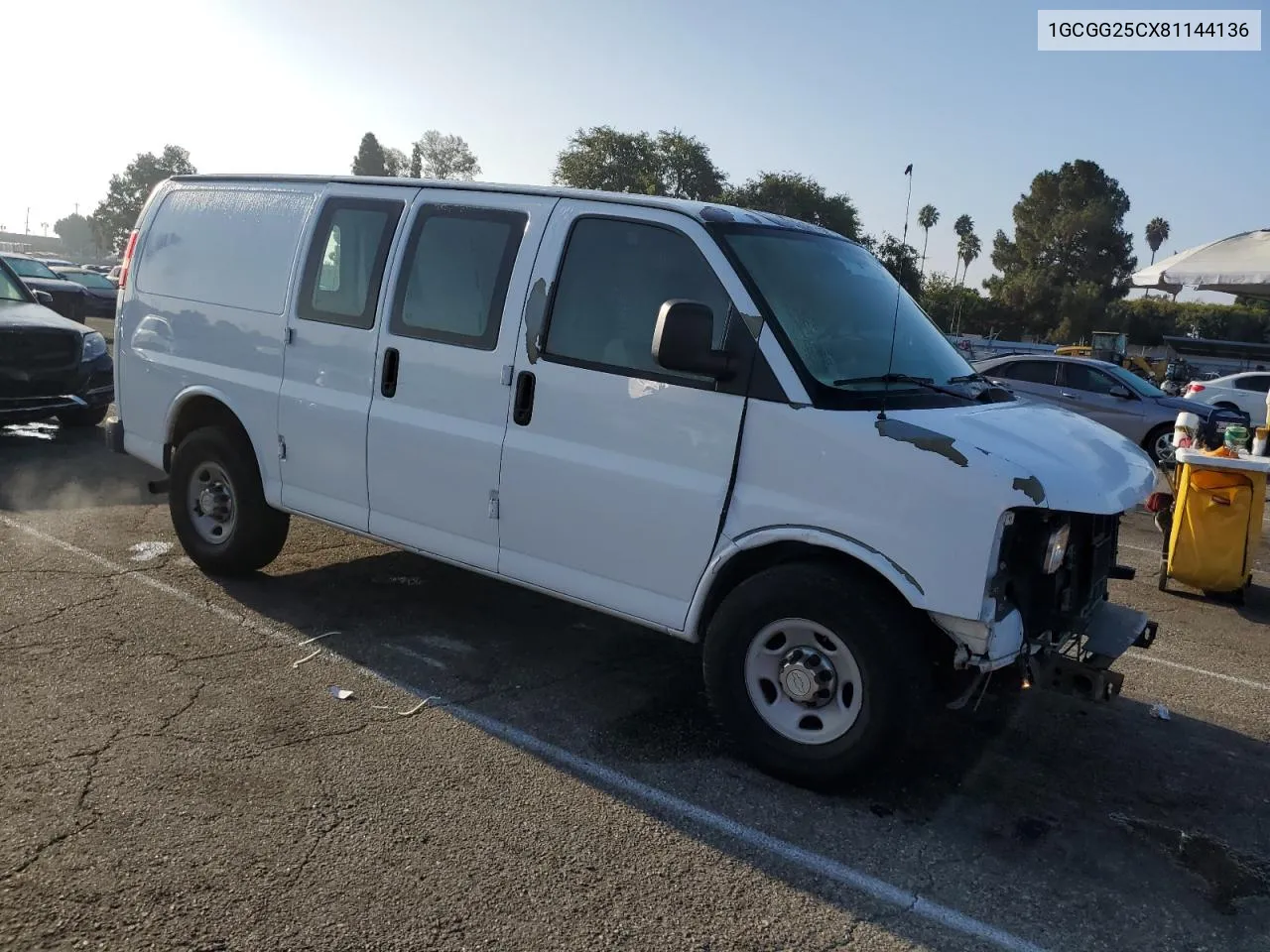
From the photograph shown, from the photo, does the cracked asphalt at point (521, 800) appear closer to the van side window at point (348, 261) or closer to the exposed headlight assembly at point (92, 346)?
the van side window at point (348, 261)

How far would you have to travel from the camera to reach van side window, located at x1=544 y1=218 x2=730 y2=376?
4199mm

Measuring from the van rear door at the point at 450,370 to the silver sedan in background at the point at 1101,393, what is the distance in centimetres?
1206

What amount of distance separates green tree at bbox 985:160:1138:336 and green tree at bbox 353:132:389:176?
60.7 m

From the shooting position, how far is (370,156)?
110625mm

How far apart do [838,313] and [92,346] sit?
857cm

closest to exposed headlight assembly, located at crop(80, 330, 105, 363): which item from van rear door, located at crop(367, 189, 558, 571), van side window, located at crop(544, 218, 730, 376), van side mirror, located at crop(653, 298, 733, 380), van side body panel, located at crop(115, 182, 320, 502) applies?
van side body panel, located at crop(115, 182, 320, 502)

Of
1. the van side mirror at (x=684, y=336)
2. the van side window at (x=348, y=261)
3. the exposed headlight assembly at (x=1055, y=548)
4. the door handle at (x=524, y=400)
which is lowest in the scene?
the exposed headlight assembly at (x=1055, y=548)

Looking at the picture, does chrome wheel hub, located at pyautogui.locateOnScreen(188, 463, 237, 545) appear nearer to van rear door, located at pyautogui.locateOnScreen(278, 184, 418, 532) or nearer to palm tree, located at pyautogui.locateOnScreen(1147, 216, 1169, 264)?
van rear door, located at pyautogui.locateOnScreen(278, 184, 418, 532)

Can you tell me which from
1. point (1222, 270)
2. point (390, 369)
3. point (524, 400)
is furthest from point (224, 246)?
point (1222, 270)

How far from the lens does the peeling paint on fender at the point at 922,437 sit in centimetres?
355

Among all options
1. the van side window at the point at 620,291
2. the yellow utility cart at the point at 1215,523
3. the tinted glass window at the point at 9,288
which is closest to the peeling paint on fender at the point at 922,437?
the van side window at the point at 620,291

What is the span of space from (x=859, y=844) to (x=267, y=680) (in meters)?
2.70

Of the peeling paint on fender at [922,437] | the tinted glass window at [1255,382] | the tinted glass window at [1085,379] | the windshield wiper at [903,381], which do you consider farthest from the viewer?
the tinted glass window at [1255,382]

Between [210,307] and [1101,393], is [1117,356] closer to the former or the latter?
[1101,393]
